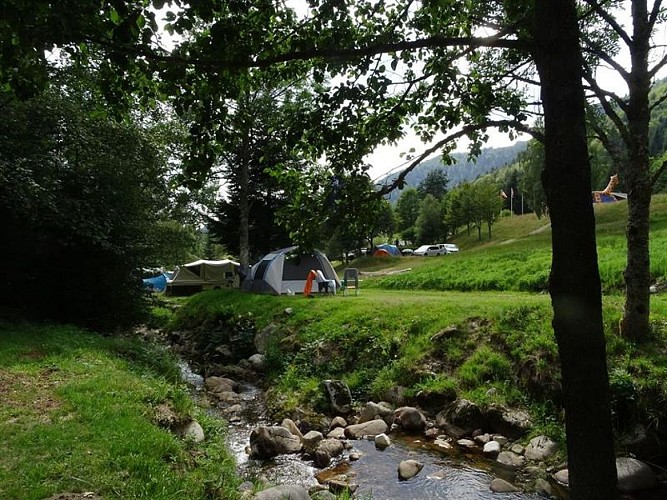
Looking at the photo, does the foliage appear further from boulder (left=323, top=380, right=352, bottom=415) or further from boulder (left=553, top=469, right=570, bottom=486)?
boulder (left=553, top=469, right=570, bottom=486)

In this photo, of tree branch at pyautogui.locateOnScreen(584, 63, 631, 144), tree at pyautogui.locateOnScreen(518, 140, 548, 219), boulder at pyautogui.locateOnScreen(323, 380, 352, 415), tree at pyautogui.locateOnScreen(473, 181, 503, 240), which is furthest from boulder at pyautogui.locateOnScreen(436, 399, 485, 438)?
tree at pyautogui.locateOnScreen(473, 181, 503, 240)

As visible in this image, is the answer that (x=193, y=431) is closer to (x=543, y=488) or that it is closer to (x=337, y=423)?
(x=337, y=423)

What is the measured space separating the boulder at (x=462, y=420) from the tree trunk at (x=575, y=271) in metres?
6.45

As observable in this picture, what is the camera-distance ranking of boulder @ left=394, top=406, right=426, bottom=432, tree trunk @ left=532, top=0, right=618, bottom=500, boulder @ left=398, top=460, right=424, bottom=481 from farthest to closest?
1. boulder @ left=394, top=406, right=426, bottom=432
2. boulder @ left=398, top=460, right=424, bottom=481
3. tree trunk @ left=532, top=0, right=618, bottom=500

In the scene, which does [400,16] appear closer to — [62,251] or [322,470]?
[322,470]

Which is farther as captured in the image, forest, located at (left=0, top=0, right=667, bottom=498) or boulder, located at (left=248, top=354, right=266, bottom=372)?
boulder, located at (left=248, top=354, right=266, bottom=372)

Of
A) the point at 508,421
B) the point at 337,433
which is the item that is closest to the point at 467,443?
the point at 508,421

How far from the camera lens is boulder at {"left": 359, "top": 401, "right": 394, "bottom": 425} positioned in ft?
30.9

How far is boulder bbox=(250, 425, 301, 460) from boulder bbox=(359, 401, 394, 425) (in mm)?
1706

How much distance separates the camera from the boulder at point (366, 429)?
882 cm

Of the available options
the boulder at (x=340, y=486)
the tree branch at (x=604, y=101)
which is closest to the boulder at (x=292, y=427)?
the boulder at (x=340, y=486)

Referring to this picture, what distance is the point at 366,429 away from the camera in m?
8.92

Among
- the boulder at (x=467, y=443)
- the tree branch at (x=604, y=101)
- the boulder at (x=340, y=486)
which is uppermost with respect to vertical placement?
the tree branch at (x=604, y=101)

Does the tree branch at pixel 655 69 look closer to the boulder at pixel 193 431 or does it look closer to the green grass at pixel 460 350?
the green grass at pixel 460 350
